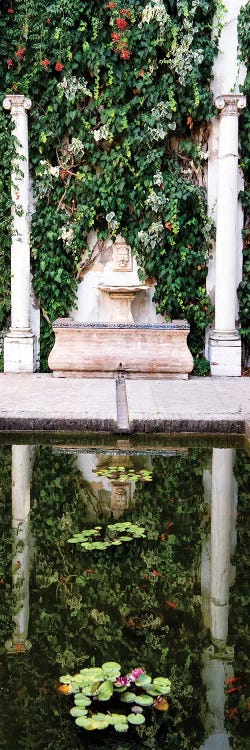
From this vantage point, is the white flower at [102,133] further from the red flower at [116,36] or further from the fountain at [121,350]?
the fountain at [121,350]

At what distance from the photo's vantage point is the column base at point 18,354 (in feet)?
29.9

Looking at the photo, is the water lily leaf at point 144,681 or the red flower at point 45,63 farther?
the red flower at point 45,63

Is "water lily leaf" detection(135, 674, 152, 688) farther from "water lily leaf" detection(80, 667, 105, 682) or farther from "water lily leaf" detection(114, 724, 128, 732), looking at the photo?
"water lily leaf" detection(114, 724, 128, 732)


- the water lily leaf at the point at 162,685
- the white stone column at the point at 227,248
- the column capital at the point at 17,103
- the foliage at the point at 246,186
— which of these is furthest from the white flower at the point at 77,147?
the water lily leaf at the point at 162,685

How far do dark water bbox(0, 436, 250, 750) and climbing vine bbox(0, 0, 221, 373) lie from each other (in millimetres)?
4026

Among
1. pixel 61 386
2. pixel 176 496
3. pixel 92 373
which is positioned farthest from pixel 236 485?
pixel 92 373

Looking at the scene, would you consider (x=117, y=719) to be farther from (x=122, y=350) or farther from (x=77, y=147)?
(x=77, y=147)

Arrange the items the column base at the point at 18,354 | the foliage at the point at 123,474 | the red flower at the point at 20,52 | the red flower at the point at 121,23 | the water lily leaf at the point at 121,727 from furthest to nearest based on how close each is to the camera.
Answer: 1. the column base at the point at 18,354
2. the red flower at the point at 20,52
3. the red flower at the point at 121,23
4. the foliage at the point at 123,474
5. the water lily leaf at the point at 121,727

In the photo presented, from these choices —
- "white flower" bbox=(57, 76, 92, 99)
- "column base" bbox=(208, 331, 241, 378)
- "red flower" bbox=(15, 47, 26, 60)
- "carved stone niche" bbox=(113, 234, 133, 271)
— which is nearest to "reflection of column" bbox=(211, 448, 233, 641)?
"column base" bbox=(208, 331, 241, 378)

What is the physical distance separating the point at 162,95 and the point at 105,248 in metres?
1.70

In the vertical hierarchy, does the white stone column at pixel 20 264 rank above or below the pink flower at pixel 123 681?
above

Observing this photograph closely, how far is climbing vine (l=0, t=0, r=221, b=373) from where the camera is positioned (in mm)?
8844

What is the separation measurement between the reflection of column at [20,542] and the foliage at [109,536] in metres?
0.26

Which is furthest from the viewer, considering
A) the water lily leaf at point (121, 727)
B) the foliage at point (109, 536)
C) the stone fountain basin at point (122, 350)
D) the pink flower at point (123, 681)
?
Result: the stone fountain basin at point (122, 350)
